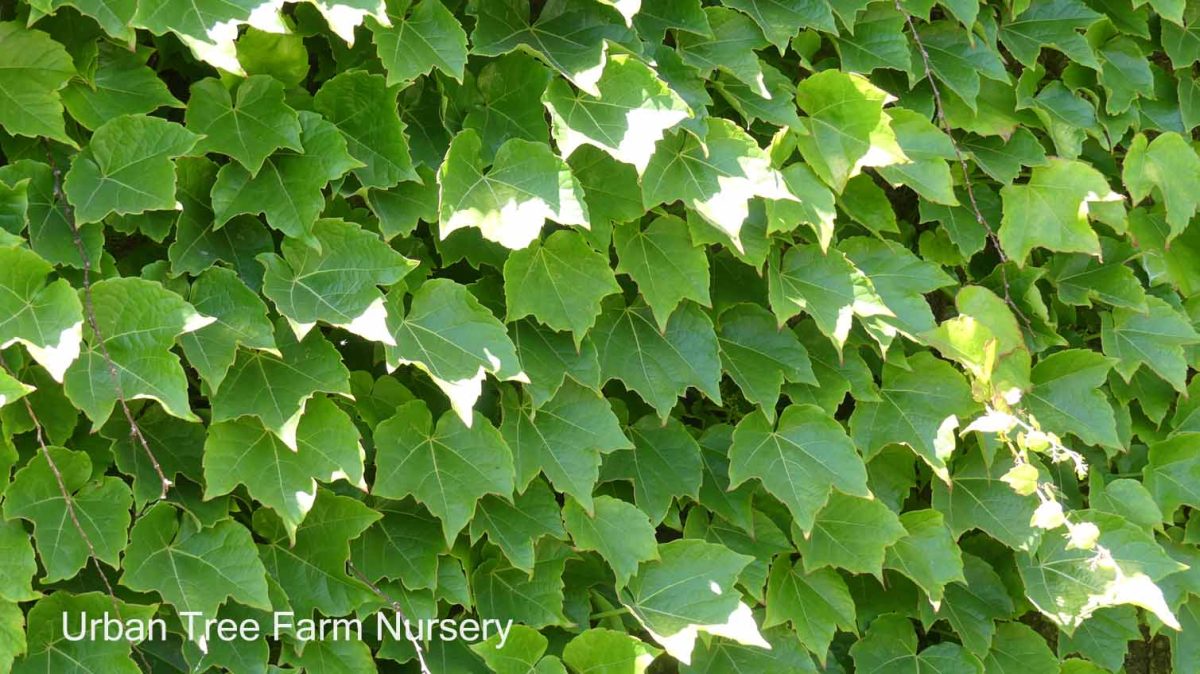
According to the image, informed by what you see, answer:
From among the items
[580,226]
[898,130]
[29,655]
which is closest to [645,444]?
[580,226]

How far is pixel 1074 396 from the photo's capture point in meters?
2.19

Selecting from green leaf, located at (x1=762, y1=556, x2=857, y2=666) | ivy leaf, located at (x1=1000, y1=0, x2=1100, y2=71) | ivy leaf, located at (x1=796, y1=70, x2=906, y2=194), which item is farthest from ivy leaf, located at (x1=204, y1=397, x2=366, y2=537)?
ivy leaf, located at (x1=1000, y1=0, x2=1100, y2=71)

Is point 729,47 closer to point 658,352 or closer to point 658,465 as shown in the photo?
point 658,352

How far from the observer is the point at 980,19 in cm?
229

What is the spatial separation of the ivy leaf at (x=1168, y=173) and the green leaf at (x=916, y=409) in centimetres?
61

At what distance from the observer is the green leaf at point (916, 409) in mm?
2076

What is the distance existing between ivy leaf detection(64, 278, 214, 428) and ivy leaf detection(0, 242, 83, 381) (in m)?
0.05

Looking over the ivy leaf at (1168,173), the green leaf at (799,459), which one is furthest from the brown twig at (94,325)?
the ivy leaf at (1168,173)

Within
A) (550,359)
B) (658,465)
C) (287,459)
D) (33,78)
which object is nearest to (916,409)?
(658,465)

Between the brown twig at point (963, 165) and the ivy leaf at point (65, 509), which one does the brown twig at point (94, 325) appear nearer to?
the ivy leaf at point (65, 509)

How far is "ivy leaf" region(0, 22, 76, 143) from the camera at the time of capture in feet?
5.22

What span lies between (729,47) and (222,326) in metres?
0.96

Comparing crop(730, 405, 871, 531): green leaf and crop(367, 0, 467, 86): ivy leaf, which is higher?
crop(367, 0, 467, 86): ivy leaf

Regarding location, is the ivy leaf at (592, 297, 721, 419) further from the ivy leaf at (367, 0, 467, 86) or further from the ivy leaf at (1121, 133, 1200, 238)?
the ivy leaf at (1121, 133, 1200, 238)
